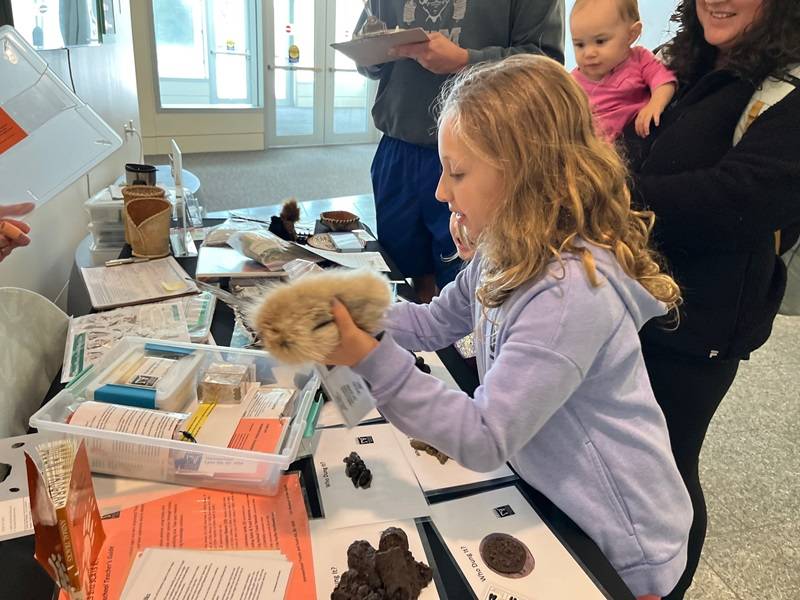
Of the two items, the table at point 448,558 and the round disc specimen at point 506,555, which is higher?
the round disc specimen at point 506,555

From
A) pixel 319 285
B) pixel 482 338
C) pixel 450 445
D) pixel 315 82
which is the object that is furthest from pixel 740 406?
pixel 315 82

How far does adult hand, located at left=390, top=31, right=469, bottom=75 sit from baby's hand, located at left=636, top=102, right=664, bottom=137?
47 cm

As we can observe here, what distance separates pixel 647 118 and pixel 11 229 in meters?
1.13

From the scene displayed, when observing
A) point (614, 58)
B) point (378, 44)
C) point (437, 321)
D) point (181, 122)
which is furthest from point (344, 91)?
point (437, 321)

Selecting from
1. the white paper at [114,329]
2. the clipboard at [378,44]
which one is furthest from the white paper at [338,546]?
the clipboard at [378,44]

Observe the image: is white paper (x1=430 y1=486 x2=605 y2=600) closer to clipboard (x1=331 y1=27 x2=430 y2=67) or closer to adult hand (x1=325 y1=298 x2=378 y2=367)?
adult hand (x1=325 y1=298 x2=378 y2=367)

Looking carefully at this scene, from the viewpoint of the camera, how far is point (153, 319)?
3.62ft

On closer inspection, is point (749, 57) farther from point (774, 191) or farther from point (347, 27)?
point (347, 27)

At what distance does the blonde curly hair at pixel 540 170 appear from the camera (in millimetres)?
701

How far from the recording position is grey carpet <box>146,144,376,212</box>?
4.67 metres

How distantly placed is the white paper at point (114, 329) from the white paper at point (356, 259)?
0.39 meters

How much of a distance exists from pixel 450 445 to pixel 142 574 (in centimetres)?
35

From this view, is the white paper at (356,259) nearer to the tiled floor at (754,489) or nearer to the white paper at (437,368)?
the white paper at (437,368)

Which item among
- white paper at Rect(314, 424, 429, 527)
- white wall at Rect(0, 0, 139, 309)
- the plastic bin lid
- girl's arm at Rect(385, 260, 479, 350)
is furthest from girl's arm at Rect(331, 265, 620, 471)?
white wall at Rect(0, 0, 139, 309)
